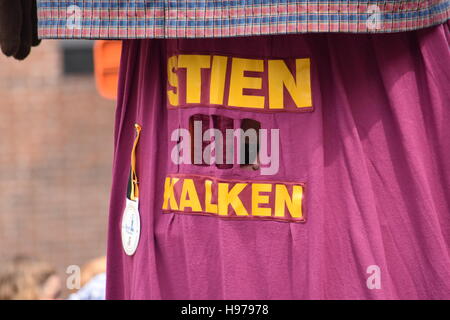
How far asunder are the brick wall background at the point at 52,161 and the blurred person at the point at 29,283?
2695 millimetres

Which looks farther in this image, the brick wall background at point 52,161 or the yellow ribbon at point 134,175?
the brick wall background at point 52,161

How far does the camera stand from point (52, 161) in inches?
295

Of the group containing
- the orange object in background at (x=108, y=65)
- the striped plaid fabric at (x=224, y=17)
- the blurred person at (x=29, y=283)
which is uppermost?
the orange object in background at (x=108, y=65)

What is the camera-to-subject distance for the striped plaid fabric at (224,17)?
2230mm

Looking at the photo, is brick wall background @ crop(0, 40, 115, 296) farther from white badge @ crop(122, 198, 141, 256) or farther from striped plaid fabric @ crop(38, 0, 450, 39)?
striped plaid fabric @ crop(38, 0, 450, 39)

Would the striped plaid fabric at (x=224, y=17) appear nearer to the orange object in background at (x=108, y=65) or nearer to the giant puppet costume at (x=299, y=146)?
the giant puppet costume at (x=299, y=146)

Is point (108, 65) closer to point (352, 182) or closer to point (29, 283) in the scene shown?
point (352, 182)

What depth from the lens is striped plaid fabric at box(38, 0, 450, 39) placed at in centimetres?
223

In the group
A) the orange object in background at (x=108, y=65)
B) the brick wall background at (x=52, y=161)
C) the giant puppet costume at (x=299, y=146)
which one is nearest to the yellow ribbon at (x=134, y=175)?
the giant puppet costume at (x=299, y=146)

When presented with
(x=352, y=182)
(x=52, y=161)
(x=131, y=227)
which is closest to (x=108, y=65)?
(x=131, y=227)

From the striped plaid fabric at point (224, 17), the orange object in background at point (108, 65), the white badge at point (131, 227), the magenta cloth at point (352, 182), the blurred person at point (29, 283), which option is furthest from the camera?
the blurred person at point (29, 283)
